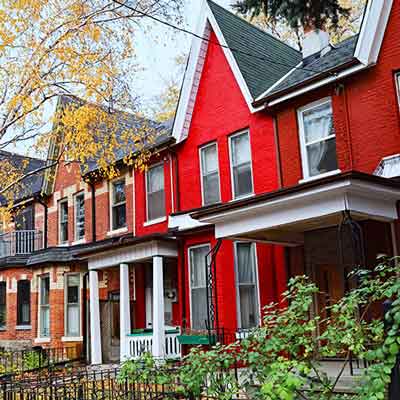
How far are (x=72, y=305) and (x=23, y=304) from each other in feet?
13.6

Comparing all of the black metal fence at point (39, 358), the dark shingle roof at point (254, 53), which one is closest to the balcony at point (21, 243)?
the black metal fence at point (39, 358)

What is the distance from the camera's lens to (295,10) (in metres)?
10.4

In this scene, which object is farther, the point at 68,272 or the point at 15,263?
the point at 15,263

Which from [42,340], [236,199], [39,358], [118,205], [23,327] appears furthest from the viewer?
[23,327]

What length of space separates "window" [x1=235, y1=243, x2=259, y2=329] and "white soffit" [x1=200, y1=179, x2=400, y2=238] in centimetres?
289

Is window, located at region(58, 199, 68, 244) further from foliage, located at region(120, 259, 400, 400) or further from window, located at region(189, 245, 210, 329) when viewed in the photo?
foliage, located at region(120, 259, 400, 400)

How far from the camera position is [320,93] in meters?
13.2

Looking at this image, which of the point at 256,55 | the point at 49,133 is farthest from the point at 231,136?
the point at 49,133

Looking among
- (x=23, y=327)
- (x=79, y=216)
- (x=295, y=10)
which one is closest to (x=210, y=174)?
(x=295, y=10)

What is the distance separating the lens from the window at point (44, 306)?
21.2m

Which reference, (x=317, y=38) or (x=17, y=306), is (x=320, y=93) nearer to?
(x=317, y=38)

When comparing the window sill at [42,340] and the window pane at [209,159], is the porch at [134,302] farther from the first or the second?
the window sill at [42,340]

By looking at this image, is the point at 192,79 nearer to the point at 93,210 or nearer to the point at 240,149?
the point at 240,149

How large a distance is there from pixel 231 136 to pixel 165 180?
2995mm
